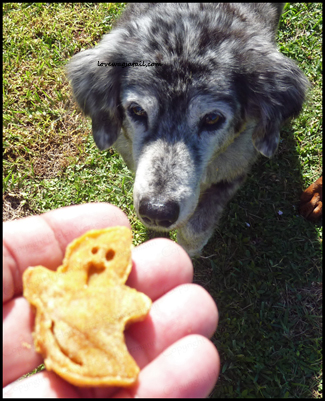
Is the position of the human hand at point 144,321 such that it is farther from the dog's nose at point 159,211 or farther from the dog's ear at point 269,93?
the dog's ear at point 269,93

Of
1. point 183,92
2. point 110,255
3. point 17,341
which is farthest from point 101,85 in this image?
point 17,341

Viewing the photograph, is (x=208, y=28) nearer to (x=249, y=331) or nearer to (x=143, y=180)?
(x=143, y=180)

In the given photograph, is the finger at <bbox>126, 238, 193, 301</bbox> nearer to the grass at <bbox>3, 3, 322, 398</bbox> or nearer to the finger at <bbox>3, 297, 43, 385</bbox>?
the finger at <bbox>3, 297, 43, 385</bbox>

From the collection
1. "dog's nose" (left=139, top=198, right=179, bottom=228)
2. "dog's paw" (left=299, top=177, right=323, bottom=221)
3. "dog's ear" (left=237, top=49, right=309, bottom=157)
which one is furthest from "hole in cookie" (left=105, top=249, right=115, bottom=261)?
"dog's paw" (left=299, top=177, right=323, bottom=221)

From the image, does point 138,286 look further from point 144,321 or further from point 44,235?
point 44,235

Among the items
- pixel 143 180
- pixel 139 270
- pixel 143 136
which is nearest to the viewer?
pixel 139 270

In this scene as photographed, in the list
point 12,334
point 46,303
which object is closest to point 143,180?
point 46,303
